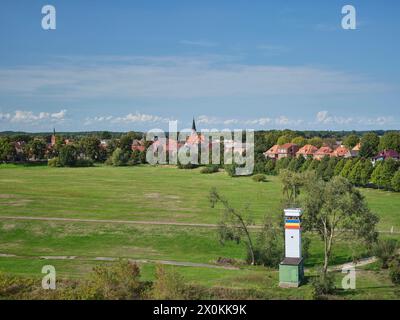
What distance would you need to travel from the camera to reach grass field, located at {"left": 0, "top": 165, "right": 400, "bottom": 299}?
113 ft

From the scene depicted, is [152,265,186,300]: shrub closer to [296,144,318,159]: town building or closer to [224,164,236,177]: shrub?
[224,164,236,177]: shrub

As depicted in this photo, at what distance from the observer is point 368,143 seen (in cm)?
11694

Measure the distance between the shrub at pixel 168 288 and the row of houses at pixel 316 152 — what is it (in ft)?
285

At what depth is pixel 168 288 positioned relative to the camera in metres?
24.3

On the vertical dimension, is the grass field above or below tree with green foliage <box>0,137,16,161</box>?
below

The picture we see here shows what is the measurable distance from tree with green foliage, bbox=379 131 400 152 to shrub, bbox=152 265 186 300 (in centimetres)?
10273

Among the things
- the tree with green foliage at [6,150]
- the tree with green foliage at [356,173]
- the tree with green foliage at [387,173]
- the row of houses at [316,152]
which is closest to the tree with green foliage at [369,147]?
the row of houses at [316,152]

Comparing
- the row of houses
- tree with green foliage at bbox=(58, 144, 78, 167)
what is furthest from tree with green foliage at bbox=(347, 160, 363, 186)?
tree with green foliage at bbox=(58, 144, 78, 167)

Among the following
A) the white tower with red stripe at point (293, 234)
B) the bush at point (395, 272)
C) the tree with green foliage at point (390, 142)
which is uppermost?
the tree with green foliage at point (390, 142)

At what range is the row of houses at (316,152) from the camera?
11156cm

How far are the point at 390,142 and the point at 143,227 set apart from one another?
278 feet

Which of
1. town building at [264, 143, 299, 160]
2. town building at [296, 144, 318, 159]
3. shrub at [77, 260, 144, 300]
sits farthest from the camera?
town building at [264, 143, 299, 160]

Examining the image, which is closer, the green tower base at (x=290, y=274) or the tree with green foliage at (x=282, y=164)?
the green tower base at (x=290, y=274)

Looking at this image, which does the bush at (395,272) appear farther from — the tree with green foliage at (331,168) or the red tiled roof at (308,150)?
the red tiled roof at (308,150)
